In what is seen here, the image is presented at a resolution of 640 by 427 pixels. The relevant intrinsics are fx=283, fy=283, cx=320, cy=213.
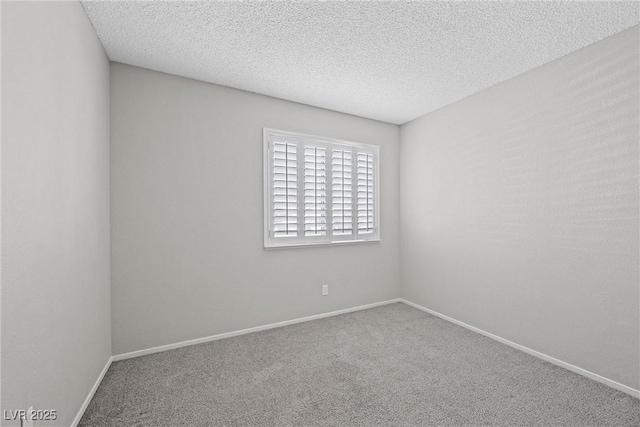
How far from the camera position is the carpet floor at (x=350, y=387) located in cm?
174

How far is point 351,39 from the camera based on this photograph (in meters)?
2.12

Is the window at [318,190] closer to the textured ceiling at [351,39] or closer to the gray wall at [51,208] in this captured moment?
the textured ceiling at [351,39]

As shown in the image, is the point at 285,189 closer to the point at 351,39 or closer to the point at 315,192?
the point at 315,192

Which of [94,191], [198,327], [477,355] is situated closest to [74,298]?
[94,191]

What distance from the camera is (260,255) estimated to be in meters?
3.03

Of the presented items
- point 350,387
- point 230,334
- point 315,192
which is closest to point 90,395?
point 230,334

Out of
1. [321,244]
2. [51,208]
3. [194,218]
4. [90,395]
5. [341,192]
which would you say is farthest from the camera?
[341,192]

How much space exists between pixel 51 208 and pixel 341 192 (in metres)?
2.67

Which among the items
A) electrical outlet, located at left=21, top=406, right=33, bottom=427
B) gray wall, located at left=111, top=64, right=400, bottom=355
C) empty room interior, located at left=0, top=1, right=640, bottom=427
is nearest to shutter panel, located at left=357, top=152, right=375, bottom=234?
empty room interior, located at left=0, top=1, right=640, bottom=427

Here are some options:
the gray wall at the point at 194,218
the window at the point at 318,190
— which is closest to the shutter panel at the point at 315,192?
the window at the point at 318,190

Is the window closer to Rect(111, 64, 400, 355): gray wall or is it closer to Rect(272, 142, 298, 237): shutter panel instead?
Rect(272, 142, 298, 237): shutter panel

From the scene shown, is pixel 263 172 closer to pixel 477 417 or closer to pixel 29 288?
pixel 29 288

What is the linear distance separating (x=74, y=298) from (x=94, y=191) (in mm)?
780

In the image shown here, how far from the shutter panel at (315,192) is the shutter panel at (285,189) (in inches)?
5.4
